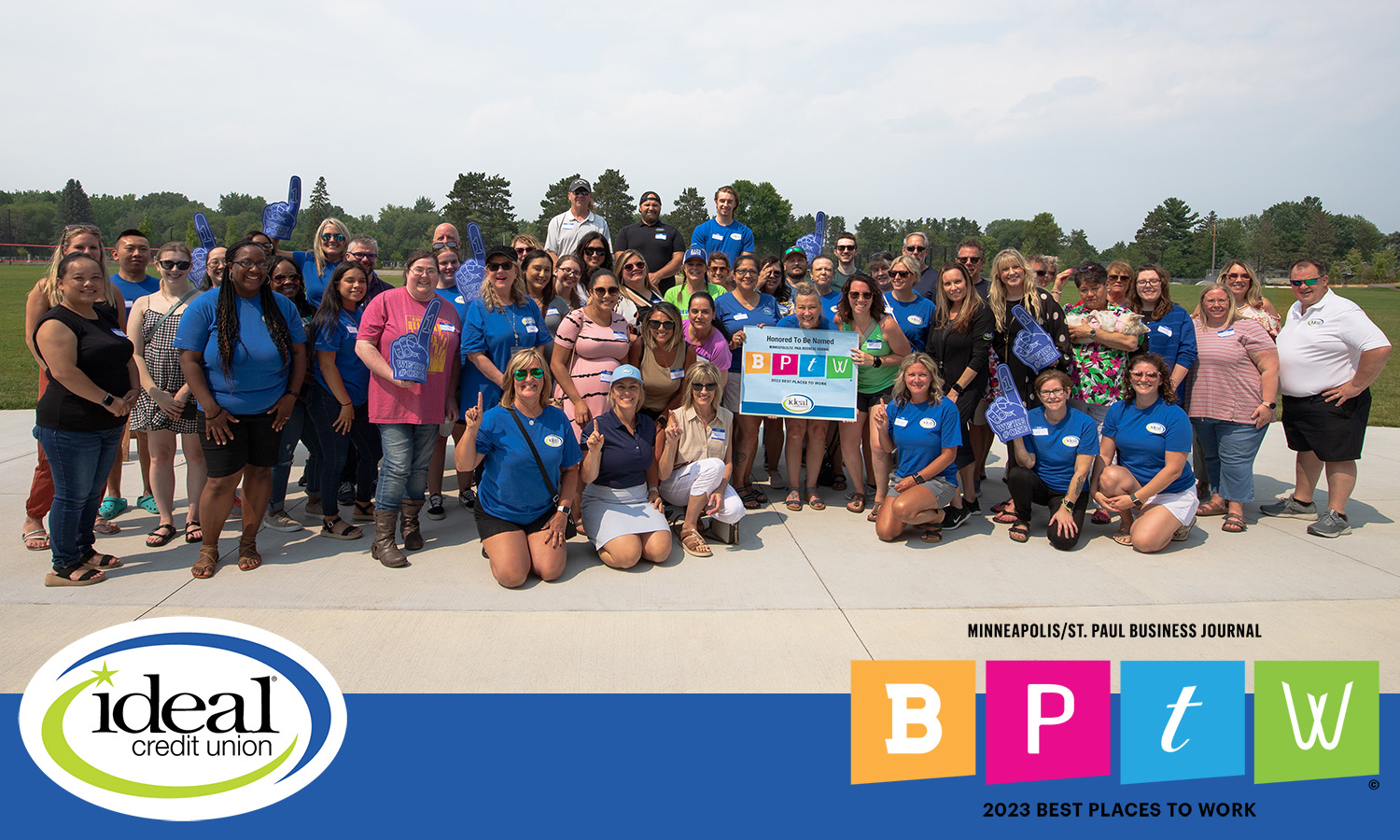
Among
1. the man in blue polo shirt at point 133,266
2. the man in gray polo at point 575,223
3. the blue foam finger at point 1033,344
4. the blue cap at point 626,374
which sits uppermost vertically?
the man in gray polo at point 575,223

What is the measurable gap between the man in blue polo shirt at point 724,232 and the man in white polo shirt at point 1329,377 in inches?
187

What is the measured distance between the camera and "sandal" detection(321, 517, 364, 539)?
214 inches

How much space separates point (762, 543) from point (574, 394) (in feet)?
5.55

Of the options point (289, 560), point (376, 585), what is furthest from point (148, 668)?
point (289, 560)

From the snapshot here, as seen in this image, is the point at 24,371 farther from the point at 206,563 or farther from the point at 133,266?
the point at 206,563

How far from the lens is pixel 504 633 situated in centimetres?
396

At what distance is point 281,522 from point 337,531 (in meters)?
0.60

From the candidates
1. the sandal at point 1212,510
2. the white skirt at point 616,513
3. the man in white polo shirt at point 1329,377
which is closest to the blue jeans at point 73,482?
the white skirt at point 616,513

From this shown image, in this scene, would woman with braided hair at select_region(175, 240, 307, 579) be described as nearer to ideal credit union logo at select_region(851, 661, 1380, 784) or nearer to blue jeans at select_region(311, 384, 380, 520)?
blue jeans at select_region(311, 384, 380, 520)

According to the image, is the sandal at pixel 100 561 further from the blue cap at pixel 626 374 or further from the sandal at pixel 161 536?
the blue cap at pixel 626 374

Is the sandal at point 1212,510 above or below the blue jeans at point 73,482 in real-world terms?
below

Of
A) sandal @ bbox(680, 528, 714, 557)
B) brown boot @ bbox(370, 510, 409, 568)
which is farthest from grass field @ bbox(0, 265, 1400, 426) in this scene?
brown boot @ bbox(370, 510, 409, 568)

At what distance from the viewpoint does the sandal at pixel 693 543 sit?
5.22m

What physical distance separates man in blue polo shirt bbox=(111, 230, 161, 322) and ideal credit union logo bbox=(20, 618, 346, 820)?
2651 millimetres
